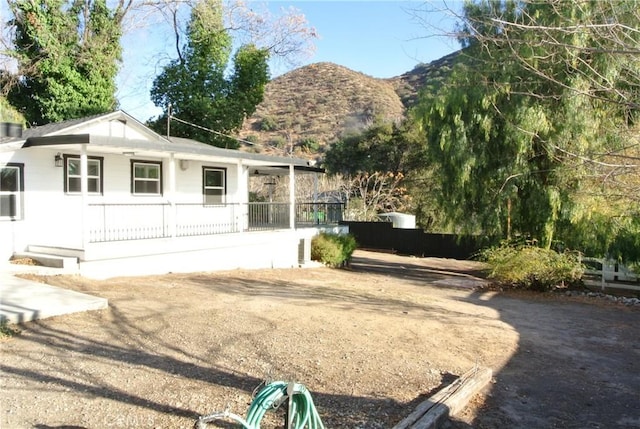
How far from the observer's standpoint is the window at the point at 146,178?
13.9 metres

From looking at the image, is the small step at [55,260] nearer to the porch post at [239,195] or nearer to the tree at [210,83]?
the porch post at [239,195]

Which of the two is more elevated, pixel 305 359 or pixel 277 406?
pixel 277 406

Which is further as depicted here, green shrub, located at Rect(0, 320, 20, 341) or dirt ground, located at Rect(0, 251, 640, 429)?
green shrub, located at Rect(0, 320, 20, 341)

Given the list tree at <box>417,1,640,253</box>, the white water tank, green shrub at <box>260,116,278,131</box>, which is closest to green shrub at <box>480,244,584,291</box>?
tree at <box>417,1,640,253</box>

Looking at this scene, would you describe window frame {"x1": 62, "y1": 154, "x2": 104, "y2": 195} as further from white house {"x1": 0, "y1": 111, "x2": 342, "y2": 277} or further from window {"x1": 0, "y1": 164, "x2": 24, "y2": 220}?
window {"x1": 0, "y1": 164, "x2": 24, "y2": 220}

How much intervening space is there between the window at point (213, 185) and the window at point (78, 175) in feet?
11.9

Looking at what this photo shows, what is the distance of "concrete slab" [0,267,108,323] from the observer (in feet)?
21.6

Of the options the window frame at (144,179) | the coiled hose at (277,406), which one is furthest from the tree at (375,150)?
the coiled hose at (277,406)

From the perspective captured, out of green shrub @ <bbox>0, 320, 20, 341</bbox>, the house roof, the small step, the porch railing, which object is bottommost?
green shrub @ <bbox>0, 320, 20, 341</bbox>

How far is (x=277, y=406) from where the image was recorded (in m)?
3.23

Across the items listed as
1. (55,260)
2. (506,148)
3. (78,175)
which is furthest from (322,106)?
(55,260)

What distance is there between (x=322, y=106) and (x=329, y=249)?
54871mm

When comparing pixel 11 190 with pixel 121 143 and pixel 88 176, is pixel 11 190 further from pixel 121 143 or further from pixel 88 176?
pixel 121 143

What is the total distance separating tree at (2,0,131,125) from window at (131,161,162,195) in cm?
753
